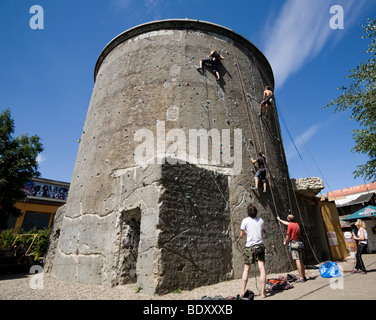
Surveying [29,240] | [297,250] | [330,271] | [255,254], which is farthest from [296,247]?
[29,240]

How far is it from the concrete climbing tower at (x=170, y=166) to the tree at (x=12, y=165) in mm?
3932

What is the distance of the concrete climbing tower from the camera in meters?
4.99

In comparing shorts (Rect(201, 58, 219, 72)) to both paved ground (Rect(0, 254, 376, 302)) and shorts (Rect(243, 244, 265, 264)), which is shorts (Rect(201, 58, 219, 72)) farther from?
paved ground (Rect(0, 254, 376, 302))

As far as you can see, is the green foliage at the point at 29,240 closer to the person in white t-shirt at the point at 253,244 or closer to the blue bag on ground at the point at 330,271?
the person in white t-shirt at the point at 253,244

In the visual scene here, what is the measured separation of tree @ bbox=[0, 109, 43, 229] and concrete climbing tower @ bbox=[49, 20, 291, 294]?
12.9 feet

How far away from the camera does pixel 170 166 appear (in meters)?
5.20

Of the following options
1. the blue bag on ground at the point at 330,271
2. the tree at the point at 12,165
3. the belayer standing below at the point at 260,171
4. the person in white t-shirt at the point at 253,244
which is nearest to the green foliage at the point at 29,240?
the tree at the point at 12,165

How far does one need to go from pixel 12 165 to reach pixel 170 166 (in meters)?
8.97

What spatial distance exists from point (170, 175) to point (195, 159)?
5.27 feet

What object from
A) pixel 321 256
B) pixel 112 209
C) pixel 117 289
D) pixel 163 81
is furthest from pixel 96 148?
pixel 321 256

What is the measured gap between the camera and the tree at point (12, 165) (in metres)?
9.90

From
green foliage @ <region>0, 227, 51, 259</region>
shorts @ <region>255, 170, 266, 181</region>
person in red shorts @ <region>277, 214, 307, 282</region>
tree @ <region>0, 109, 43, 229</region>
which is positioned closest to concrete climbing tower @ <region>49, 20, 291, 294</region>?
shorts @ <region>255, 170, 266, 181</region>

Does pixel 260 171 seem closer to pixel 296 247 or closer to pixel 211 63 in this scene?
pixel 296 247
